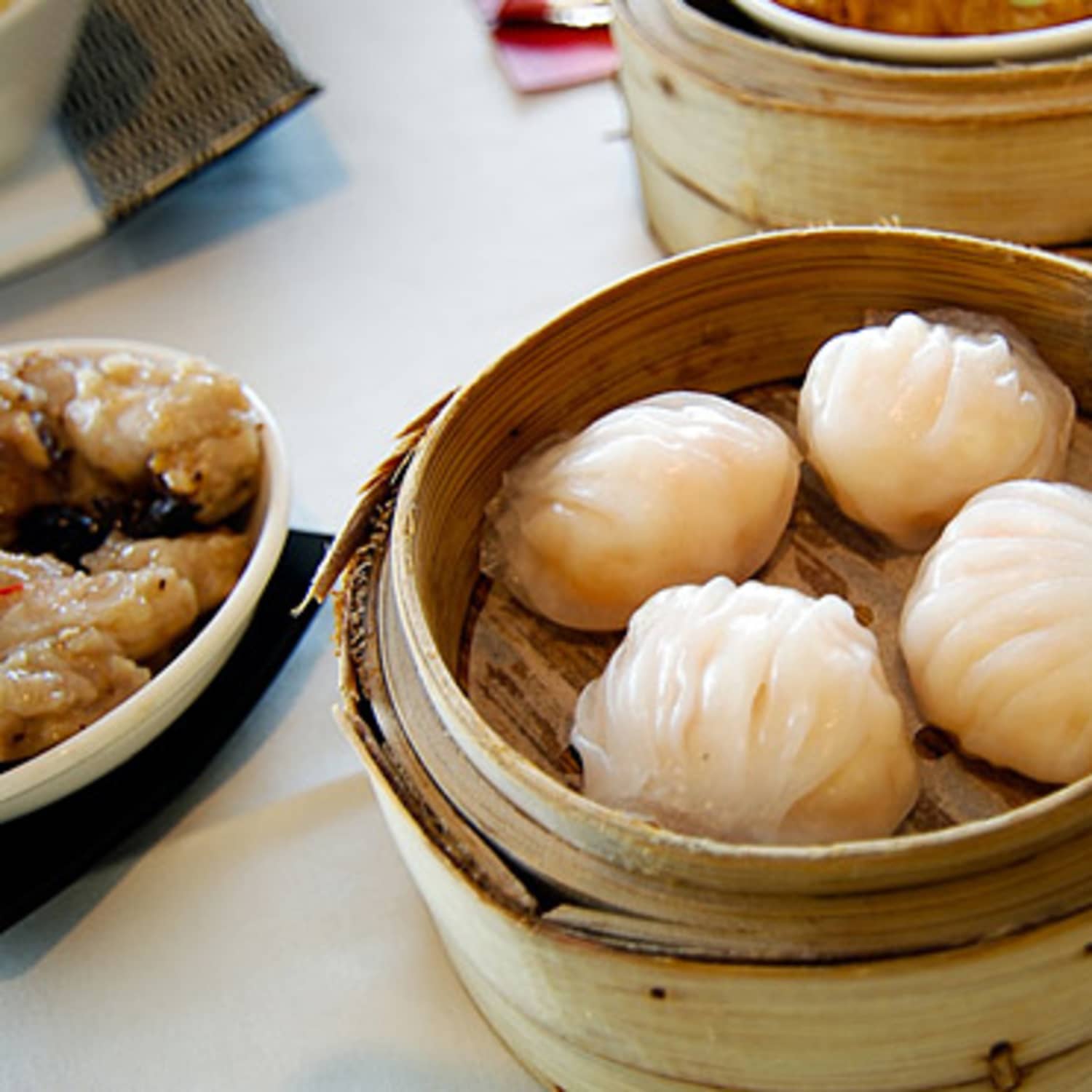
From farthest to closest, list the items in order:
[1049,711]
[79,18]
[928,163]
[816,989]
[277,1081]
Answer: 1. [79,18]
2. [928,163]
3. [277,1081]
4. [1049,711]
5. [816,989]

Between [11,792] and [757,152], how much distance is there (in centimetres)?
88

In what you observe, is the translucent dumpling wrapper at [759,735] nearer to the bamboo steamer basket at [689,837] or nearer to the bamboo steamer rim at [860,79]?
the bamboo steamer basket at [689,837]

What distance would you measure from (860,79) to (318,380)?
74 cm

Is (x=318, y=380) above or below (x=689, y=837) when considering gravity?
below

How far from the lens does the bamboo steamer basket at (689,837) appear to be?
683 millimetres

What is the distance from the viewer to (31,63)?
5.36 feet

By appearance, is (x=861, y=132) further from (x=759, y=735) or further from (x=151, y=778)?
(x=151, y=778)

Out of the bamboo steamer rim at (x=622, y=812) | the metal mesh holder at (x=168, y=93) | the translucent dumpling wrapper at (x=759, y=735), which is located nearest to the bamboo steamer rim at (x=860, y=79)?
the bamboo steamer rim at (x=622, y=812)

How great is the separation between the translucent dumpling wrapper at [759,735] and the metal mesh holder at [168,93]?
115 centimetres

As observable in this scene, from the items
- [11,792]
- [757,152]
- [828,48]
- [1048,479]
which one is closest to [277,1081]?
[11,792]

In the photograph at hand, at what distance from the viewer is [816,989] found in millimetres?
688

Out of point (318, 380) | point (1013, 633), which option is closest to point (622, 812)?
point (1013, 633)

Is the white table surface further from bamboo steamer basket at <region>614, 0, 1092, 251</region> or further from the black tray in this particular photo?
bamboo steamer basket at <region>614, 0, 1092, 251</region>

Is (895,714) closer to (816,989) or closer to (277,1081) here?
(816,989)
